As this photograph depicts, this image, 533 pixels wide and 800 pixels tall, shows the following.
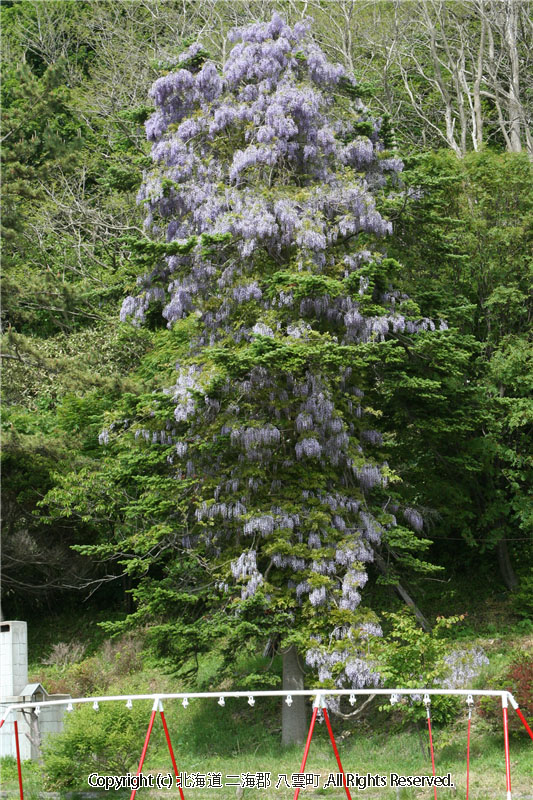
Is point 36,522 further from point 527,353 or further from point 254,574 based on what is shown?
point 527,353

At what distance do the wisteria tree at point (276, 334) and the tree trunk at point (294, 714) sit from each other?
31 mm

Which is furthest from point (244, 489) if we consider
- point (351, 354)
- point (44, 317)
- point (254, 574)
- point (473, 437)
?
point (44, 317)

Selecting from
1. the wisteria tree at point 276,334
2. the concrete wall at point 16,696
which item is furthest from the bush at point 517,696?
the concrete wall at point 16,696

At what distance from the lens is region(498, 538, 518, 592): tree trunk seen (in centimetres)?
1961

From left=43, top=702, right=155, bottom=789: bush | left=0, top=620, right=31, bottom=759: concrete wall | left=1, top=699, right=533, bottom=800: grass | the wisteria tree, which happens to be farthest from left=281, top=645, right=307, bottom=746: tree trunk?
left=0, top=620, right=31, bottom=759: concrete wall

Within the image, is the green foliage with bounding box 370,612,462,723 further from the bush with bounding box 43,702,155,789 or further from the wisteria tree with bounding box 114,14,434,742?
the bush with bounding box 43,702,155,789

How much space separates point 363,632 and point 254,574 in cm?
188

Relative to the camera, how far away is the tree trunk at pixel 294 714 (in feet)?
49.2

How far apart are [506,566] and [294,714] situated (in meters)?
6.69

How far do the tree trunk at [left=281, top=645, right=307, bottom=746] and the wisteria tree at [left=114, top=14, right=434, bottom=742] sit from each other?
3 cm

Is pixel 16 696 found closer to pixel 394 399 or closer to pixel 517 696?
pixel 517 696

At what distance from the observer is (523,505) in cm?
1830

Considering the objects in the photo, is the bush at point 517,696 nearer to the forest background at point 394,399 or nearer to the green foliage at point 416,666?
the green foliage at point 416,666

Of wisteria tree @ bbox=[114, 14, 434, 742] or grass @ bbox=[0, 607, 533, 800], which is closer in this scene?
grass @ bbox=[0, 607, 533, 800]
